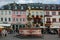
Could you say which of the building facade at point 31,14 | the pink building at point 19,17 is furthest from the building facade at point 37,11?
the pink building at point 19,17

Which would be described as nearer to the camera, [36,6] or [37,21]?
[37,21]

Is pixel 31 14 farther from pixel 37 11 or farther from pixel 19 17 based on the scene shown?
pixel 19 17

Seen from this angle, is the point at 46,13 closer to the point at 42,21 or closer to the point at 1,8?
the point at 42,21

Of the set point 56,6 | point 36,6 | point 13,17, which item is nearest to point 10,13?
point 13,17

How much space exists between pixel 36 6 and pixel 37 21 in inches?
267

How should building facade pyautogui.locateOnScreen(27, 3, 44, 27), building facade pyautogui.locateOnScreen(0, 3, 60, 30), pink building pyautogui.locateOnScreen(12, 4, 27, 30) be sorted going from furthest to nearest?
pink building pyautogui.locateOnScreen(12, 4, 27, 30), building facade pyautogui.locateOnScreen(0, 3, 60, 30), building facade pyautogui.locateOnScreen(27, 3, 44, 27)

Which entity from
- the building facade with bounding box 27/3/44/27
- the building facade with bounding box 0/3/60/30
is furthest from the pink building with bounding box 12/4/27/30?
the building facade with bounding box 27/3/44/27

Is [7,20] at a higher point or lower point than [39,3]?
→ lower

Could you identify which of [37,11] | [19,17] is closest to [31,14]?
[37,11]

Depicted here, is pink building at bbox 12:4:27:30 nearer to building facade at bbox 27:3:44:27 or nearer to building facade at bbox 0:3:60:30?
building facade at bbox 0:3:60:30

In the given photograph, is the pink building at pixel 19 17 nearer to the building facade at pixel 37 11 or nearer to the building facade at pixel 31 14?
the building facade at pixel 31 14

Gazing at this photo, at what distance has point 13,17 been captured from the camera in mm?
74688

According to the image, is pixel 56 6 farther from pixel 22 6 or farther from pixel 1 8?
pixel 1 8

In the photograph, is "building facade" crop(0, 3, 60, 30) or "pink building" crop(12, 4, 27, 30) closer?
"building facade" crop(0, 3, 60, 30)
